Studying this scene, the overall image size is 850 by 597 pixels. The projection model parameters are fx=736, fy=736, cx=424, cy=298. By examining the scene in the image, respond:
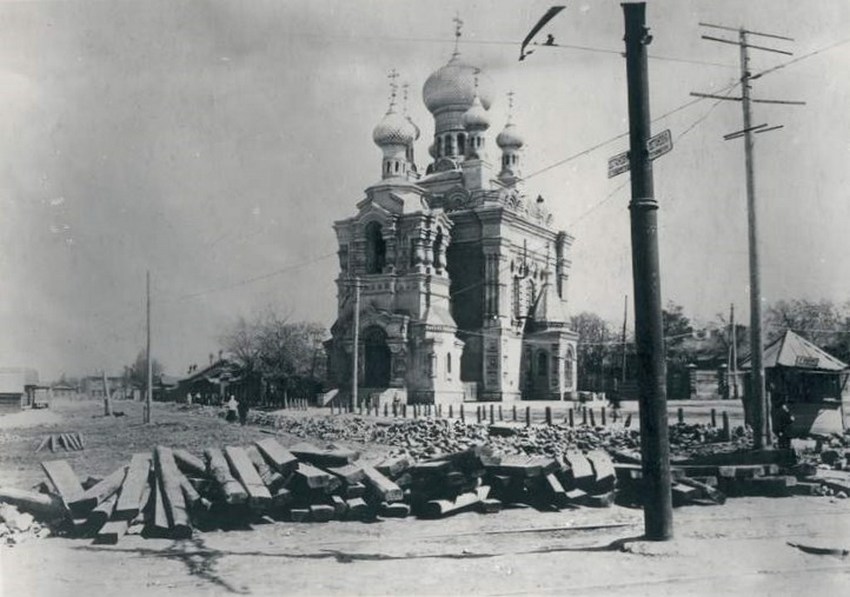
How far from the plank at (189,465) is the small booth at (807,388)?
14230 millimetres

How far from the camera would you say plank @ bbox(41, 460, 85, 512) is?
797 centimetres

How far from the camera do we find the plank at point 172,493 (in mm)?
7727

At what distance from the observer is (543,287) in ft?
118

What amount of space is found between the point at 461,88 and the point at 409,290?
12.2 meters

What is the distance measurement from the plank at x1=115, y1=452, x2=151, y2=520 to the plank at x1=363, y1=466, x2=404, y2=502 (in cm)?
255

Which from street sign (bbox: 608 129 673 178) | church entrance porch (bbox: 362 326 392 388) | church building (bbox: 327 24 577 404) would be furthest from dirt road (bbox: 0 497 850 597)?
church entrance porch (bbox: 362 326 392 388)

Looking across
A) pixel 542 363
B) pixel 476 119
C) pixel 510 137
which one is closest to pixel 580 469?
pixel 542 363

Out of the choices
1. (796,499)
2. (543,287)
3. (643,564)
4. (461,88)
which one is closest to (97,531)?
(643,564)

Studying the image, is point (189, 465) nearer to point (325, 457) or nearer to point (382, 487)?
point (325, 457)

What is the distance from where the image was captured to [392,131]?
111 ft

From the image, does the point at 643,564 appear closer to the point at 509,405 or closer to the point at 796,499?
the point at 796,499

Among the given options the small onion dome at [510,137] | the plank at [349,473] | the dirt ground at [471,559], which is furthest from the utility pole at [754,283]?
the small onion dome at [510,137]

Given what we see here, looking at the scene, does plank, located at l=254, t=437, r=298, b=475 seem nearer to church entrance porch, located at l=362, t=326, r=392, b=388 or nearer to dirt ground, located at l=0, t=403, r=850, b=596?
dirt ground, located at l=0, t=403, r=850, b=596

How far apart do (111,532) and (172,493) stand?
860mm
